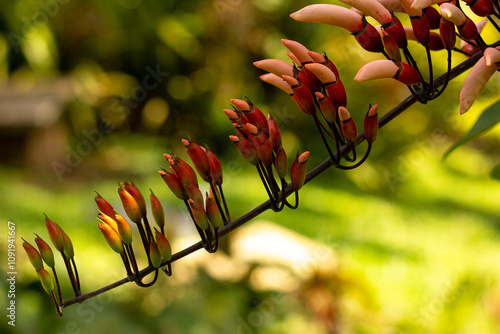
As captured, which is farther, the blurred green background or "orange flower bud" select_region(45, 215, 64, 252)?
the blurred green background

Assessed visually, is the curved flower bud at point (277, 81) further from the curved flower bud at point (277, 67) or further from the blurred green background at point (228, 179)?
the blurred green background at point (228, 179)

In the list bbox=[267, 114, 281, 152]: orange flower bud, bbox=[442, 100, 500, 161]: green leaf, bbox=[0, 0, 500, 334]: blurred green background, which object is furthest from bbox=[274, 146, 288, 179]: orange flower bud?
bbox=[0, 0, 500, 334]: blurred green background

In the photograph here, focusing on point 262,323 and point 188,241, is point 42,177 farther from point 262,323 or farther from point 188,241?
point 262,323

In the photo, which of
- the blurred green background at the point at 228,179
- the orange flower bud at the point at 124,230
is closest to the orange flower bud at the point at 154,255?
the orange flower bud at the point at 124,230

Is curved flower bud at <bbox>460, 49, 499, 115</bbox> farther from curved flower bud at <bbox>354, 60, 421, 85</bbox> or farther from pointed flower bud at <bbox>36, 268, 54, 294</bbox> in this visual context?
pointed flower bud at <bbox>36, 268, 54, 294</bbox>

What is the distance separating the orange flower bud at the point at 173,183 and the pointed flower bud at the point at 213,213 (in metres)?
0.01

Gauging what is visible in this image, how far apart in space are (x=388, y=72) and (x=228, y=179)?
1546 mm

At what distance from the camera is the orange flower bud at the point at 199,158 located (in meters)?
0.19

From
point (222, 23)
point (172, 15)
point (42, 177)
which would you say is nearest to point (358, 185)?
point (222, 23)

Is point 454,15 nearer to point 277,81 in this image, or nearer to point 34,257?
point 277,81

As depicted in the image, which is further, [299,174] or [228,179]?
[228,179]

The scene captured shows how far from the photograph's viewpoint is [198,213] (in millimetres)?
178

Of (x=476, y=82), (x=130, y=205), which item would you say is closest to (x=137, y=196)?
(x=130, y=205)

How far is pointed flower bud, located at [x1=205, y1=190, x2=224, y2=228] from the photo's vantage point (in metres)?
0.18
